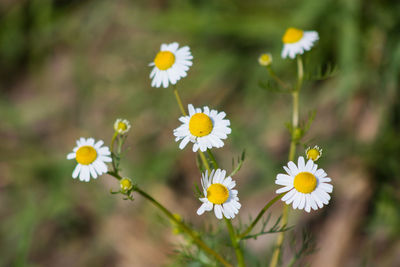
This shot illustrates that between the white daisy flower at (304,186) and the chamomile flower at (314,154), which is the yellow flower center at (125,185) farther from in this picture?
the chamomile flower at (314,154)

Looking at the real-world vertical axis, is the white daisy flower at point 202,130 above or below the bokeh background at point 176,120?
below

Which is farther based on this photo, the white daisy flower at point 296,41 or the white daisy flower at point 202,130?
the white daisy flower at point 296,41

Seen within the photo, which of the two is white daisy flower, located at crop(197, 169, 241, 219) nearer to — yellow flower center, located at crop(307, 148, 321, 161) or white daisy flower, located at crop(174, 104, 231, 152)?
white daisy flower, located at crop(174, 104, 231, 152)

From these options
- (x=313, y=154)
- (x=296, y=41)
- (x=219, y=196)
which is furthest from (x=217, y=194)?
(x=296, y=41)

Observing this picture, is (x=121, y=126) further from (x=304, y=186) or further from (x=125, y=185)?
(x=304, y=186)

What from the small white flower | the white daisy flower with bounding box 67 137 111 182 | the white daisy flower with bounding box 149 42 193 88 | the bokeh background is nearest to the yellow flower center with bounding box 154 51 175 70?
the white daisy flower with bounding box 149 42 193 88

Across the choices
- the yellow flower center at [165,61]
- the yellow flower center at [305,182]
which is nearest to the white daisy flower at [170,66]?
the yellow flower center at [165,61]

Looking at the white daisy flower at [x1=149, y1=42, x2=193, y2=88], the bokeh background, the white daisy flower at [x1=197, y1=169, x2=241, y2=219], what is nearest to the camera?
the white daisy flower at [x1=197, y1=169, x2=241, y2=219]
